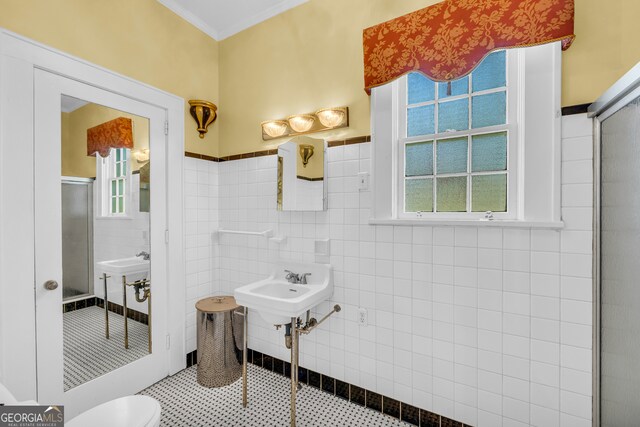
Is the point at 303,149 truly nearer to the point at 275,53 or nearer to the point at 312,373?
the point at 275,53

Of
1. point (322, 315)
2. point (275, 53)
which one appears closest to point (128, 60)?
point (275, 53)

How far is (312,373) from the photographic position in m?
2.15

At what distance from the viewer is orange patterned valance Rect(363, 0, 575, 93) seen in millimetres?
1353

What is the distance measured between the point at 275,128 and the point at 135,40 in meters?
1.15

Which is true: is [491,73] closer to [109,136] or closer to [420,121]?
[420,121]

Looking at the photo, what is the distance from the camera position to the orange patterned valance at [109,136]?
183cm

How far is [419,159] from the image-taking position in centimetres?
186

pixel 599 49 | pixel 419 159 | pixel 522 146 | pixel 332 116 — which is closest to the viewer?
pixel 599 49

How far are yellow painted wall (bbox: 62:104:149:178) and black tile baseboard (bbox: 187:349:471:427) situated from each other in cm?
166

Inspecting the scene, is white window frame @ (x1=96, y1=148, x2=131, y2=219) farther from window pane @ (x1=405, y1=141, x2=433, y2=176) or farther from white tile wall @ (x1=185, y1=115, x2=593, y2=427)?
window pane @ (x1=405, y1=141, x2=433, y2=176)

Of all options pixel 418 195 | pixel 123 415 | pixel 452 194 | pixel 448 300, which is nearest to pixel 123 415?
pixel 123 415

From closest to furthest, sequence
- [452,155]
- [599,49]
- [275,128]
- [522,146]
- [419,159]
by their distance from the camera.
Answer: [599,49] → [522,146] → [452,155] → [419,159] → [275,128]

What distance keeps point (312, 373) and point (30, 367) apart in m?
1.69

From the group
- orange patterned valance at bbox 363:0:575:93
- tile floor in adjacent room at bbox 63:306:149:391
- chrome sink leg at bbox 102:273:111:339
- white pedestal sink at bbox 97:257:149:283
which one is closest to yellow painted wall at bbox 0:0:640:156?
orange patterned valance at bbox 363:0:575:93
